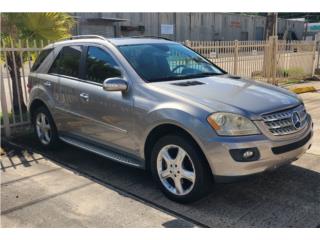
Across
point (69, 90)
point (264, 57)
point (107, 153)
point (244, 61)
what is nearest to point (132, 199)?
point (107, 153)

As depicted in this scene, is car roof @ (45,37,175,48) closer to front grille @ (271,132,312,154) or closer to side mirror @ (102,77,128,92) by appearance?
side mirror @ (102,77,128,92)

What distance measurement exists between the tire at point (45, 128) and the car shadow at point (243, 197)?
2.09ft

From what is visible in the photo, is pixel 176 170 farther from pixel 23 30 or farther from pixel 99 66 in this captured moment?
pixel 23 30

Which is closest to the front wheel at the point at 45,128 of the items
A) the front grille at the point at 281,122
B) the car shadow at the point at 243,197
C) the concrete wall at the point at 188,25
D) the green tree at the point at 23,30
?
the car shadow at the point at 243,197

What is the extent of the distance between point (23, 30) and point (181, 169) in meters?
5.04

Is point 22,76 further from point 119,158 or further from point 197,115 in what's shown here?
point 197,115

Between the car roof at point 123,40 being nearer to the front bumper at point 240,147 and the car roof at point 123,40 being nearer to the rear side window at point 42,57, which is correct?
the rear side window at point 42,57

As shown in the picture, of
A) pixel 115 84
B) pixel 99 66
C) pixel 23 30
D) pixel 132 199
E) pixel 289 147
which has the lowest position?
pixel 132 199

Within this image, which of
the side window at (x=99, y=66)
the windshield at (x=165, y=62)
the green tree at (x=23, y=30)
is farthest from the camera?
the green tree at (x=23, y=30)

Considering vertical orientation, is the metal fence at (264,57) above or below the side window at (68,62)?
below

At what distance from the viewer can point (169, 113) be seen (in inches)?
147

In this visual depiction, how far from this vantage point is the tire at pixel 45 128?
555 cm

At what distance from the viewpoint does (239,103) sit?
12.0 feet

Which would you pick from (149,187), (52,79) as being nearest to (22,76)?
(52,79)
